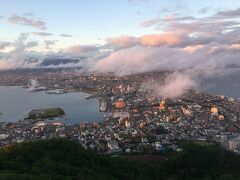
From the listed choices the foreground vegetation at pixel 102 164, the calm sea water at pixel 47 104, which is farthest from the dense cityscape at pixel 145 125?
the foreground vegetation at pixel 102 164

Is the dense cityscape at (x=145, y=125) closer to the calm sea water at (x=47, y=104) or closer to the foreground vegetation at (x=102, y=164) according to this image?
the calm sea water at (x=47, y=104)

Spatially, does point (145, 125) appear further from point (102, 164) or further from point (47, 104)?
point (47, 104)

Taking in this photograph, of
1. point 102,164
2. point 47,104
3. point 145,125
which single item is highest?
point 102,164

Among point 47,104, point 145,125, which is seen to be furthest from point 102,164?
point 47,104

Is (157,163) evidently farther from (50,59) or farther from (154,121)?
(50,59)

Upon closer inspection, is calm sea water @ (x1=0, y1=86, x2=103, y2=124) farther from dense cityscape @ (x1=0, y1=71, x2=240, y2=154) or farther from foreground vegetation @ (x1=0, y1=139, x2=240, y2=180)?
foreground vegetation @ (x1=0, y1=139, x2=240, y2=180)

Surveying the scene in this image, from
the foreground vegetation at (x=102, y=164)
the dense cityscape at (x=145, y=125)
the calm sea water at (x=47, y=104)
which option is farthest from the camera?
the calm sea water at (x=47, y=104)
